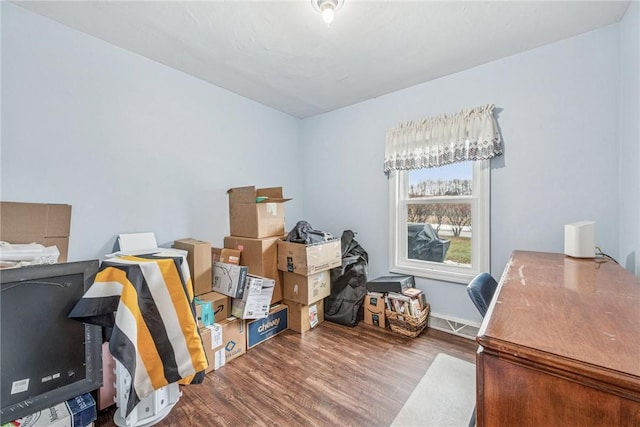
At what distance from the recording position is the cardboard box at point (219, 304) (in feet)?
6.96

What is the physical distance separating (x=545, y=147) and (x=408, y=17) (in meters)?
1.47

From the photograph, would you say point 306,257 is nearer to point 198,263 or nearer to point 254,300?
point 254,300

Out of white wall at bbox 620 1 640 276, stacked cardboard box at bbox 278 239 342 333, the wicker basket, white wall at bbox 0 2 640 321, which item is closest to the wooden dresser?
white wall at bbox 620 1 640 276

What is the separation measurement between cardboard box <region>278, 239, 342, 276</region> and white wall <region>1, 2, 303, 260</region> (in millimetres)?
711

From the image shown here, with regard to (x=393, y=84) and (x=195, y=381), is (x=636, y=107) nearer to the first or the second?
(x=393, y=84)

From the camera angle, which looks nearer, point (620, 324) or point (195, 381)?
point (620, 324)

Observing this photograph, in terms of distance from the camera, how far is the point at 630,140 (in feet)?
Answer: 5.49

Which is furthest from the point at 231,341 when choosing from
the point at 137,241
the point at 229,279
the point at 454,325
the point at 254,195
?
the point at 454,325

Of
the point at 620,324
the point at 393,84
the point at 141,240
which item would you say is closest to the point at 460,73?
the point at 393,84

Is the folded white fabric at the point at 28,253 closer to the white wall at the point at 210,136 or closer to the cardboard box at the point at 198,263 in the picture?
the white wall at the point at 210,136

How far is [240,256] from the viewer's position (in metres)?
2.62

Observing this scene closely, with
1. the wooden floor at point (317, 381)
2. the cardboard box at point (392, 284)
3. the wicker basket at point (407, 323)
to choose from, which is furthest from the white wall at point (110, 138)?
the wicker basket at point (407, 323)

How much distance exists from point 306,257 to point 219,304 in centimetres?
83

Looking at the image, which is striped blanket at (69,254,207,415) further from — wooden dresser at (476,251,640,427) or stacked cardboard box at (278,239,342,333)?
wooden dresser at (476,251,640,427)
